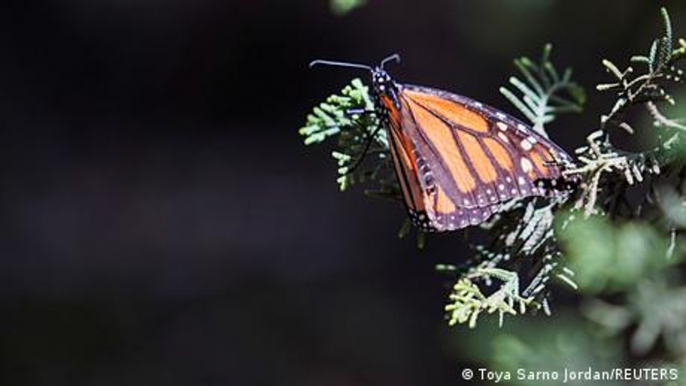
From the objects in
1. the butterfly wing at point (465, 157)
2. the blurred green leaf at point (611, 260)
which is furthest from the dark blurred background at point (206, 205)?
the blurred green leaf at point (611, 260)

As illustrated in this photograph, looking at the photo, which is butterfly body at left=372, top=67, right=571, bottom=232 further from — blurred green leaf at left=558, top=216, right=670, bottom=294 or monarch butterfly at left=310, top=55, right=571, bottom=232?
blurred green leaf at left=558, top=216, right=670, bottom=294

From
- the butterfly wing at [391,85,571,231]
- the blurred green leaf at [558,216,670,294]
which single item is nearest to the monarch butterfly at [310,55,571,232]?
the butterfly wing at [391,85,571,231]

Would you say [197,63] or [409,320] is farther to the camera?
[197,63]

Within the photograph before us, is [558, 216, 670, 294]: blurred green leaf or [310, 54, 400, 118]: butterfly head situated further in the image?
[310, 54, 400, 118]: butterfly head

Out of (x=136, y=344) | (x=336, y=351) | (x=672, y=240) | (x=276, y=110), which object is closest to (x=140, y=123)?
(x=276, y=110)

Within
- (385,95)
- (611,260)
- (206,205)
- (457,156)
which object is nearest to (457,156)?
(457,156)

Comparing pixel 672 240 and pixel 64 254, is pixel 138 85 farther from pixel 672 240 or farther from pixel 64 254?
pixel 672 240

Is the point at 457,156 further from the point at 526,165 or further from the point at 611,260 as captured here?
the point at 611,260
